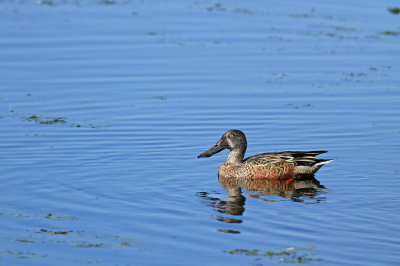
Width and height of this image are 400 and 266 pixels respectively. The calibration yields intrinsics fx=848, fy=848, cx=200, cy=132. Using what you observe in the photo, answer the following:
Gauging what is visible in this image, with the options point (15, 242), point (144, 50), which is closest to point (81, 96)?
point (144, 50)

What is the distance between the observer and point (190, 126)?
676 inches

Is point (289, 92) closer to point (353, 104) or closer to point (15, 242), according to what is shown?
point (353, 104)

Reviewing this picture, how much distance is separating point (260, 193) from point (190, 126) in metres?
4.08

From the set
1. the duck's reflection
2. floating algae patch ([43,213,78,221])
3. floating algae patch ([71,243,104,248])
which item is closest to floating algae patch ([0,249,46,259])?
floating algae patch ([71,243,104,248])

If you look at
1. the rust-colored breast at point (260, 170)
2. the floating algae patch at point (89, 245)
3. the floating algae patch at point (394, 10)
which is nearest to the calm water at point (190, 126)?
the floating algae patch at point (89, 245)

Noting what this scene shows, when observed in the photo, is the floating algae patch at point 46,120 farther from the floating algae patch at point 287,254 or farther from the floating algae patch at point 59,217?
the floating algae patch at point 287,254

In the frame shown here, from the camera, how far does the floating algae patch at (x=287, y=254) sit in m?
9.69

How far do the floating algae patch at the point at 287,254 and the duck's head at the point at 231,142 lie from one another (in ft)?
16.9

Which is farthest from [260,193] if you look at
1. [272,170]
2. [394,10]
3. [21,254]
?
[394,10]

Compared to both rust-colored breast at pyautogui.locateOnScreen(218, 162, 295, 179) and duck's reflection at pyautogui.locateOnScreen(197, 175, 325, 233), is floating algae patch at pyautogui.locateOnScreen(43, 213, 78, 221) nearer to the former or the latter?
duck's reflection at pyautogui.locateOnScreen(197, 175, 325, 233)

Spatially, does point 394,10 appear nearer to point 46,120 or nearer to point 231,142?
point 231,142

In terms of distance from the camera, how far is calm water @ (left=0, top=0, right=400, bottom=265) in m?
10.5

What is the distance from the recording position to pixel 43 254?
9852 millimetres

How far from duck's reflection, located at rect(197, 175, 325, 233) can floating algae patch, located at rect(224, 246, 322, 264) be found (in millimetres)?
925
